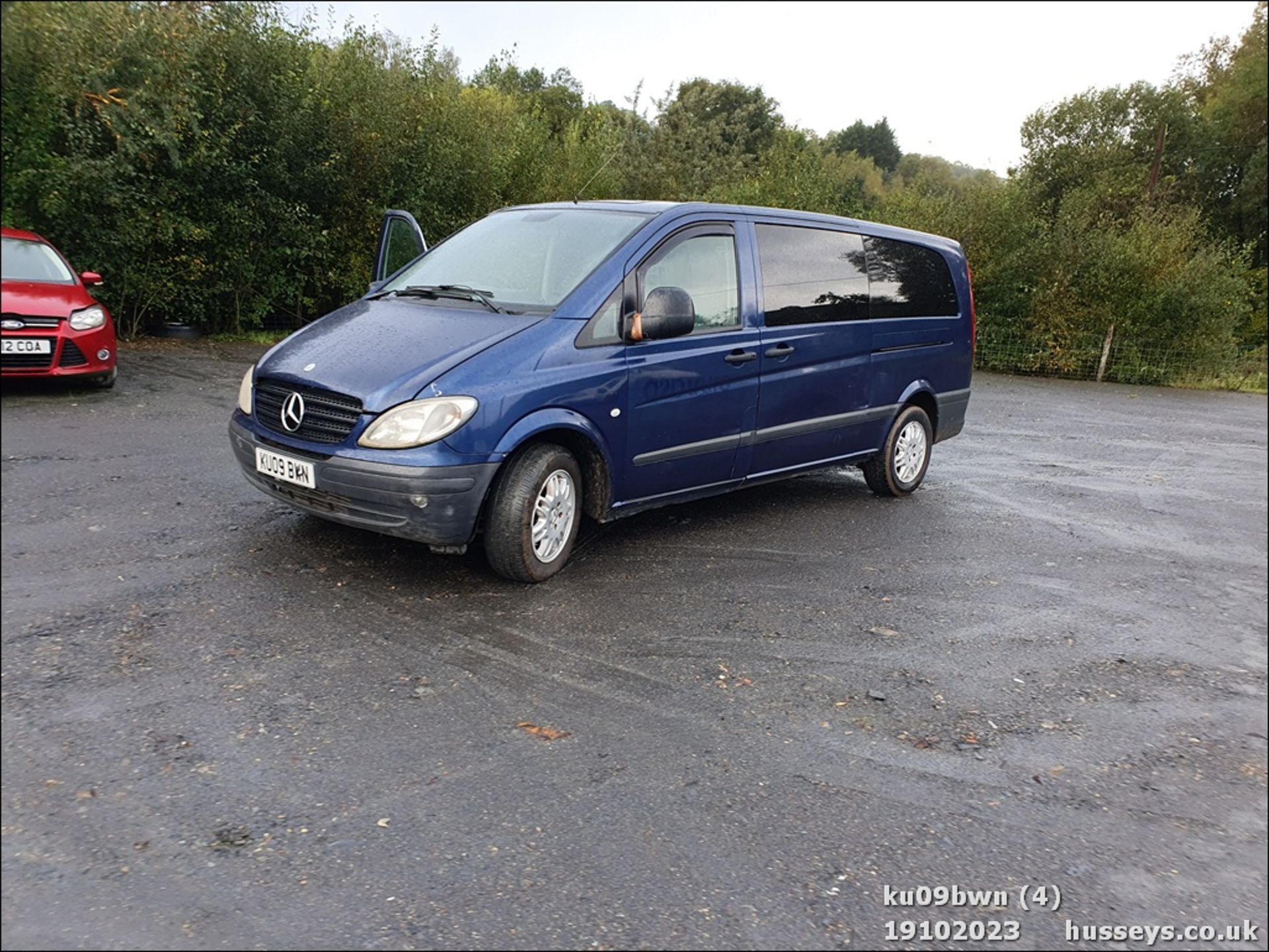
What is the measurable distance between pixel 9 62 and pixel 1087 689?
438cm

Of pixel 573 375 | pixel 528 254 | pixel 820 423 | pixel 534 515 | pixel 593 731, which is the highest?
pixel 528 254

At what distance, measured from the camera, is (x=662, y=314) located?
A: 5.45 metres

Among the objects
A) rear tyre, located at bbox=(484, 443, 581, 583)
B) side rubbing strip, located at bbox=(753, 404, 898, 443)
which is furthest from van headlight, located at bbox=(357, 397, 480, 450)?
side rubbing strip, located at bbox=(753, 404, 898, 443)

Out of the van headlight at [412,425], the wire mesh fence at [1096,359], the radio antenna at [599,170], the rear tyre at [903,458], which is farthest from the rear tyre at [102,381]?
the wire mesh fence at [1096,359]

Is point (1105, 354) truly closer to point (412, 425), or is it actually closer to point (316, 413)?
point (412, 425)

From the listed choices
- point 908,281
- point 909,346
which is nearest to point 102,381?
point 909,346

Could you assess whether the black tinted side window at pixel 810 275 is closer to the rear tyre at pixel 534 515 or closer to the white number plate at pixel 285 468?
the rear tyre at pixel 534 515

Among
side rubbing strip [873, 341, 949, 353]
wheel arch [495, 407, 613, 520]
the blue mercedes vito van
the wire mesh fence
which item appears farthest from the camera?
the wire mesh fence

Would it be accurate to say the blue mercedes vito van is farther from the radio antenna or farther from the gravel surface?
the radio antenna

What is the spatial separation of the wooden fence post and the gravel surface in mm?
15829

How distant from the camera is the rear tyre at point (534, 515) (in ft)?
16.0

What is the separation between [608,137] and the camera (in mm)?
21516

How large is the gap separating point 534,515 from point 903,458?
389 cm

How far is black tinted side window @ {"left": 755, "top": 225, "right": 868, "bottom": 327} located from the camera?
6.34 meters
